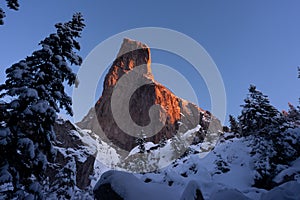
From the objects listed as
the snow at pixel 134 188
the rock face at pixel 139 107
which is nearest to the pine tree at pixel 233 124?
the rock face at pixel 139 107

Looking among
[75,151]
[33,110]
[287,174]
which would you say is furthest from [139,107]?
[33,110]

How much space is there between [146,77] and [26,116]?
88.1 meters

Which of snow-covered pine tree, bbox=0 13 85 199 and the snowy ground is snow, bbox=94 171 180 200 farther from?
snow-covered pine tree, bbox=0 13 85 199

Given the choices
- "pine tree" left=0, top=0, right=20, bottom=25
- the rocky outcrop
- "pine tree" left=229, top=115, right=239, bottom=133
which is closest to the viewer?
"pine tree" left=0, top=0, right=20, bottom=25

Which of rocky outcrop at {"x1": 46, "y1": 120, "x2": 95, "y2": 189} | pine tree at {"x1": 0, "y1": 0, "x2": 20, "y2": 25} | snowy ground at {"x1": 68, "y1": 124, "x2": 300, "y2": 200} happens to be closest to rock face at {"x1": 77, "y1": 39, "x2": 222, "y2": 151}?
rocky outcrop at {"x1": 46, "y1": 120, "x2": 95, "y2": 189}

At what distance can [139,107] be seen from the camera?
84500 millimetres

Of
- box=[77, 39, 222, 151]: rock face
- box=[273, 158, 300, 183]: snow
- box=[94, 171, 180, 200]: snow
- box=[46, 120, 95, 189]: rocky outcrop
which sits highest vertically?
box=[77, 39, 222, 151]: rock face

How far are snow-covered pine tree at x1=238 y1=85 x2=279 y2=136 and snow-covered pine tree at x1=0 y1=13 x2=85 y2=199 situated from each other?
20.0 metres

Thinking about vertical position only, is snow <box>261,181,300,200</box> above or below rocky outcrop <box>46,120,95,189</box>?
below

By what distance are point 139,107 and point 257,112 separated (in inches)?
2547

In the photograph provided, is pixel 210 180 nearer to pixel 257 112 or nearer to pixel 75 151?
pixel 257 112

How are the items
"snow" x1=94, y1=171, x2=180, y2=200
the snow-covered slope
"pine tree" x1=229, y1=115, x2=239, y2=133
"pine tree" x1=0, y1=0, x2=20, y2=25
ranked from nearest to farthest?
the snow-covered slope < "snow" x1=94, y1=171, x2=180, y2=200 < "pine tree" x1=0, y1=0, x2=20, y2=25 < "pine tree" x1=229, y1=115, x2=239, y2=133

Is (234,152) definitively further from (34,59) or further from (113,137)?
(113,137)

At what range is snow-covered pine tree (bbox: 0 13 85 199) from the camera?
700cm
